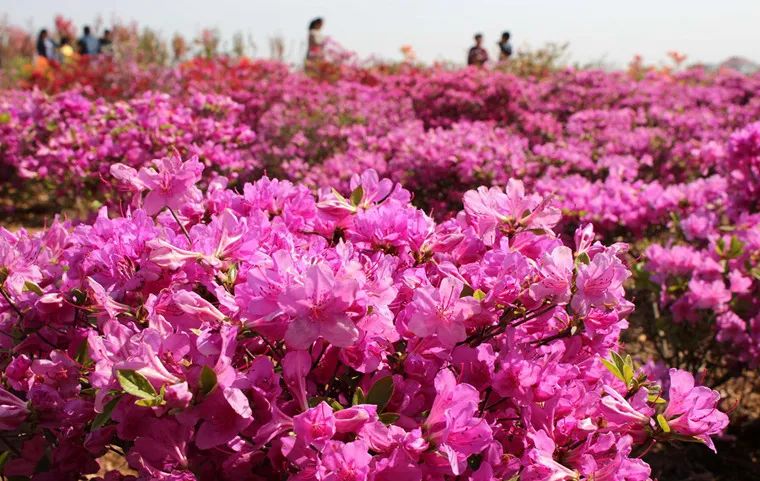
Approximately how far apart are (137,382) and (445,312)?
0.50 meters

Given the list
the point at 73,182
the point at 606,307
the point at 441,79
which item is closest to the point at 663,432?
the point at 606,307

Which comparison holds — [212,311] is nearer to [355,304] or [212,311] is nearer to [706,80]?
[355,304]

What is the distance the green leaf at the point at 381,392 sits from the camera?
1142mm

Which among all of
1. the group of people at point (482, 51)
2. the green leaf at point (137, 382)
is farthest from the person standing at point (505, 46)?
the green leaf at point (137, 382)

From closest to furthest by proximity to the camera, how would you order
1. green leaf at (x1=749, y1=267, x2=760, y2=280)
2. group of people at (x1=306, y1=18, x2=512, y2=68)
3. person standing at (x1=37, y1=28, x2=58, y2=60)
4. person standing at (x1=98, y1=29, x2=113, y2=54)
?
green leaf at (x1=749, y1=267, x2=760, y2=280)
group of people at (x1=306, y1=18, x2=512, y2=68)
person standing at (x1=98, y1=29, x2=113, y2=54)
person standing at (x1=37, y1=28, x2=58, y2=60)

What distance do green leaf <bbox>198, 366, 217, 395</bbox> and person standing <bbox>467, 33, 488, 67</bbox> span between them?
1515 cm

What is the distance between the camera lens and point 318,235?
156cm

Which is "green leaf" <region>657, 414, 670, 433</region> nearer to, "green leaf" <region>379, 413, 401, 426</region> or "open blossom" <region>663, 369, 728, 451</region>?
"open blossom" <region>663, 369, 728, 451</region>

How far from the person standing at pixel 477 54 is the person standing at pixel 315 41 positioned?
136 inches

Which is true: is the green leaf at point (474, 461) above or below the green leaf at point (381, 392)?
below

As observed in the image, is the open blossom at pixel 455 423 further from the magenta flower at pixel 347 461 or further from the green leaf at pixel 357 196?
the green leaf at pixel 357 196

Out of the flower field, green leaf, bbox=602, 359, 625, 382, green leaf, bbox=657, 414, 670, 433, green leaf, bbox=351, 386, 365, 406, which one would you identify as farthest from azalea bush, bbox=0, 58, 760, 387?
green leaf, bbox=351, 386, 365, 406

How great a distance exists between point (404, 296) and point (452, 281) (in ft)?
0.65

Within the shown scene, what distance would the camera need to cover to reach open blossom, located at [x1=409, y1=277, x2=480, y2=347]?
1.16m
